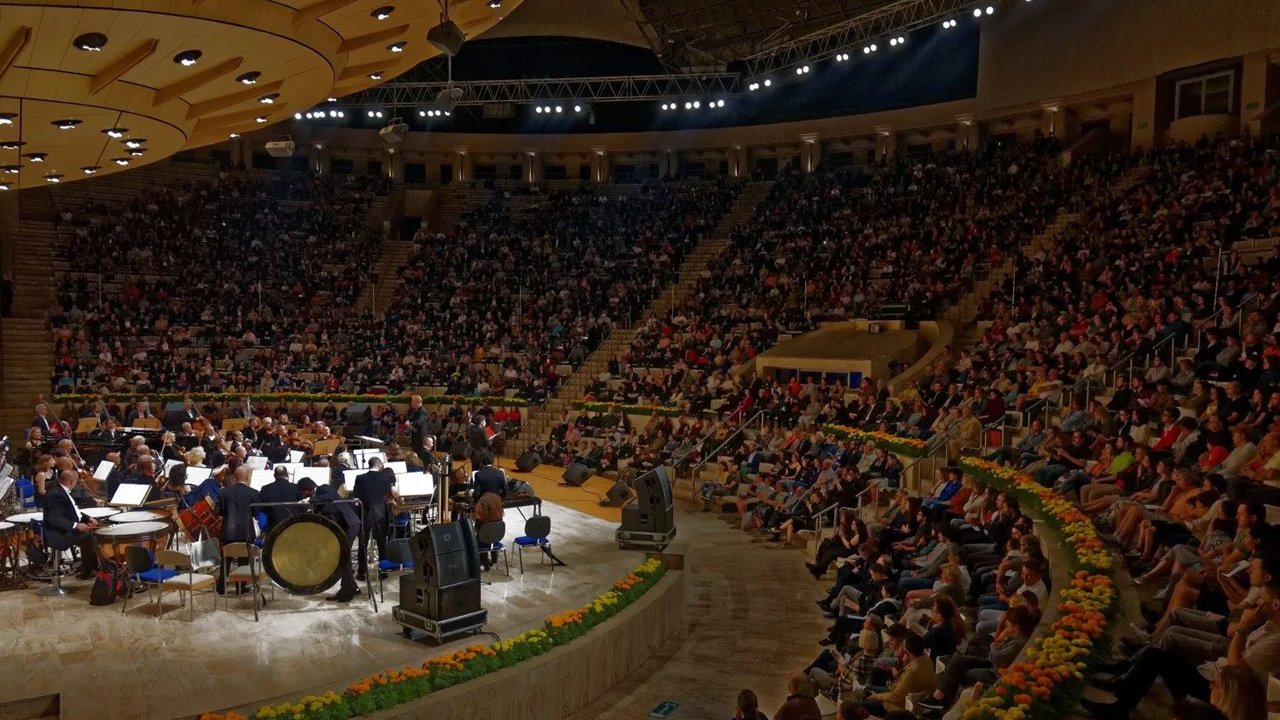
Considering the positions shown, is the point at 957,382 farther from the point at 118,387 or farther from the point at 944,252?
the point at 118,387

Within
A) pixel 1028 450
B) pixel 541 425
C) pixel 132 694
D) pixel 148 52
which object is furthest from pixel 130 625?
pixel 541 425

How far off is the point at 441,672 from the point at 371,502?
3.60 metres

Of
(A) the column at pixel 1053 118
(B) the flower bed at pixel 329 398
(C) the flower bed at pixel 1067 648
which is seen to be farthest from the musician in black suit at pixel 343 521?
(A) the column at pixel 1053 118

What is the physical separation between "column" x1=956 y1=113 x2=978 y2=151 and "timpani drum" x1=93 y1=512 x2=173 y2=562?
28053 mm

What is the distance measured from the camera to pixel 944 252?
24.8 metres

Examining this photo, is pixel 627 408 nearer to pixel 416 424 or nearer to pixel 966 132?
pixel 416 424

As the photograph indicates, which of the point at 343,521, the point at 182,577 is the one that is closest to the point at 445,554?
the point at 343,521

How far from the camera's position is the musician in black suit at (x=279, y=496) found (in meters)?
10.4

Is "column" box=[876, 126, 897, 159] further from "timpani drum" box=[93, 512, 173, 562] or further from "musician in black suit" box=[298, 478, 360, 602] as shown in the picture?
"timpani drum" box=[93, 512, 173, 562]

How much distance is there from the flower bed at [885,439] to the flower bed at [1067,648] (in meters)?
5.96

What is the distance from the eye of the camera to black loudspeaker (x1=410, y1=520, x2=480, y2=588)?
9.16 meters

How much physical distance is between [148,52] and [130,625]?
6.20 metres

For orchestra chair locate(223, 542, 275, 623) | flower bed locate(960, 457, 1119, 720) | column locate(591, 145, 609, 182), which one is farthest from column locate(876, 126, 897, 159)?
orchestra chair locate(223, 542, 275, 623)

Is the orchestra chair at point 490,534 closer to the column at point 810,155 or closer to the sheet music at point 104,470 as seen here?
the sheet music at point 104,470
